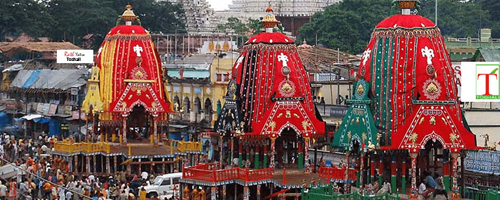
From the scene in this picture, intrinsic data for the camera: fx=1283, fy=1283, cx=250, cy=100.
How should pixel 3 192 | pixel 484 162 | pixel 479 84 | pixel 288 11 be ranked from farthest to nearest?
1. pixel 288 11
2. pixel 3 192
3. pixel 484 162
4. pixel 479 84

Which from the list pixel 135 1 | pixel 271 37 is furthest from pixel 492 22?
pixel 271 37

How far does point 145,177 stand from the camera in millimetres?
47750

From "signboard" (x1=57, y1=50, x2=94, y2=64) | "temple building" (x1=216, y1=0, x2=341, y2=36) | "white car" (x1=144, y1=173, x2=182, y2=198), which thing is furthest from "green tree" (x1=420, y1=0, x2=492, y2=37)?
A: "white car" (x1=144, y1=173, x2=182, y2=198)

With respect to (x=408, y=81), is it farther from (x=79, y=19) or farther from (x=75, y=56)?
(x=79, y=19)

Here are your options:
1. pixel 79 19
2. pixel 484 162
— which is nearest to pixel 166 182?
pixel 484 162

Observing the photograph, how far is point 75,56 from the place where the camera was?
246 ft

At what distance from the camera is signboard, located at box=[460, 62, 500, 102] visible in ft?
126

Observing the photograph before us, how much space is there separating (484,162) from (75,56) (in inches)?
1567

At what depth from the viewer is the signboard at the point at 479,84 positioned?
38.4 m

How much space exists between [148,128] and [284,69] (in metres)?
12.7

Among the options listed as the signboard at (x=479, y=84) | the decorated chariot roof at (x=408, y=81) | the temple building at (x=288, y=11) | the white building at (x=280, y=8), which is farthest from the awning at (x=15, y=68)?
the decorated chariot roof at (x=408, y=81)

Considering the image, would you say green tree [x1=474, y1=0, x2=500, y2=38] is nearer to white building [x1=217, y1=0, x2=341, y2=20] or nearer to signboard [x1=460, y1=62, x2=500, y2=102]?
white building [x1=217, y1=0, x2=341, y2=20]

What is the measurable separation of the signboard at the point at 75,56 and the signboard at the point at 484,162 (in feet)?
126

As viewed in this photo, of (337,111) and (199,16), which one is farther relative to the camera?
(199,16)
